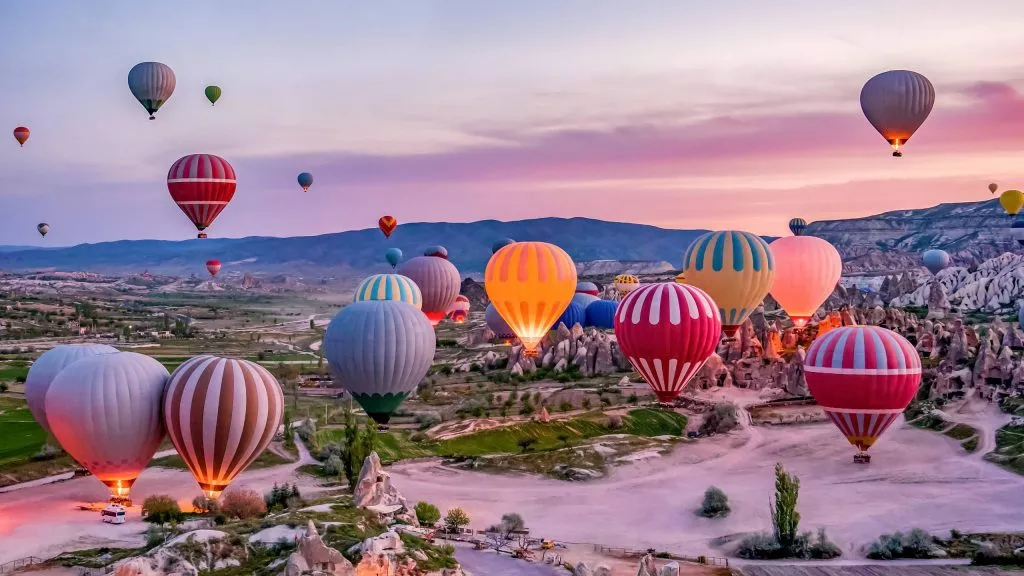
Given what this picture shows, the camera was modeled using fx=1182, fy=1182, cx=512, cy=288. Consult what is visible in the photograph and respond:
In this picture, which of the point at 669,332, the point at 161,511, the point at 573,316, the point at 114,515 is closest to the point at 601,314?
the point at 573,316

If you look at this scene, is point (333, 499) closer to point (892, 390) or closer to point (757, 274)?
point (892, 390)

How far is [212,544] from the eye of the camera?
29938mm

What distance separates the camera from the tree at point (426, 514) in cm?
3844

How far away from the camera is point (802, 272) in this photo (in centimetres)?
6919

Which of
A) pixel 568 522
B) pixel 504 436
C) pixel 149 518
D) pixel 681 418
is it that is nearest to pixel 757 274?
pixel 681 418

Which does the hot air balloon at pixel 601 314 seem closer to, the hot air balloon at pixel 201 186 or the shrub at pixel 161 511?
the hot air balloon at pixel 201 186

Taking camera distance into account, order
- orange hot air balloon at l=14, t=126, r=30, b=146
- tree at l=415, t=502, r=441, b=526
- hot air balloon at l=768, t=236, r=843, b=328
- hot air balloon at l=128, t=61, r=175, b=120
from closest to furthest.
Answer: tree at l=415, t=502, r=441, b=526 < hot air balloon at l=128, t=61, r=175, b=120 < hot air balloon at l=768, t=236, r=843, b=328 < orange hot air balloon at l=14, t=126, r=30, b=146

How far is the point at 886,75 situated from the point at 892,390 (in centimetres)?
1974

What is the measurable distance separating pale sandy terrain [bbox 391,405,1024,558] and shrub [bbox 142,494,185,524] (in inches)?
353

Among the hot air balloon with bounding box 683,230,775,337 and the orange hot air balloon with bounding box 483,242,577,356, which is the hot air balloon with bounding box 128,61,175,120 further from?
the hot air balloon with bounding box 683,230,775,337

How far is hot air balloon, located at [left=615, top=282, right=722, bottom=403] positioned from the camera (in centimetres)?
4875

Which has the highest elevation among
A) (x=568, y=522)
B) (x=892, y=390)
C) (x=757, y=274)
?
(x=757, y=274)

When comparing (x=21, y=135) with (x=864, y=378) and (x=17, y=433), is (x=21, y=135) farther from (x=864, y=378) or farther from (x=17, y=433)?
(x=864, y=378)

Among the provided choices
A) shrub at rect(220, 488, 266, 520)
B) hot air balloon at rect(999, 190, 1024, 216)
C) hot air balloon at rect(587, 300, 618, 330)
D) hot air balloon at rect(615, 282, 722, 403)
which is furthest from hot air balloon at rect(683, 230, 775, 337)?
hot air balloon at rect(999, 190, 1024, 216)
